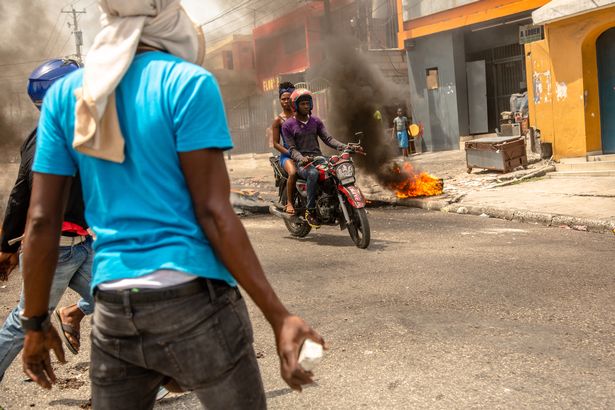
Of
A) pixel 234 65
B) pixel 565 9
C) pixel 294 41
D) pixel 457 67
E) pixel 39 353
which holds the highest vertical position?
pixel 294 41

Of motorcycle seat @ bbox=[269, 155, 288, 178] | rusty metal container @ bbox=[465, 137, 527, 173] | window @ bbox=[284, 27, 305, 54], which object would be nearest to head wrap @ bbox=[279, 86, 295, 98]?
motorcycle seat @ bbox=[269, 155, 288, 178]

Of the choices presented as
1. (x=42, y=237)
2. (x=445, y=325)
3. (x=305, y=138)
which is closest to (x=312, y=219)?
(x=305, y=138)

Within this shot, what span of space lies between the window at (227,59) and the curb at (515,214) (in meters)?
33.2

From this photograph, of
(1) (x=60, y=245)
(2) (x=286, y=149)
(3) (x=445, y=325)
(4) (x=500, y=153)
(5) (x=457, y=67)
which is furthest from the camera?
(5) (x=457, y=67)

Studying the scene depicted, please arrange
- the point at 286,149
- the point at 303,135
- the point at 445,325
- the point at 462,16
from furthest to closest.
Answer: the point at 462,16
the point at 286,149
the point at 303,135
the point at 445,325

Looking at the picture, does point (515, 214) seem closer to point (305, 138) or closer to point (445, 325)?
point (305, 138)

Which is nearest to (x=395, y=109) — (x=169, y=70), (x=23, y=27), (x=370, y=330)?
(x=23, y=27)

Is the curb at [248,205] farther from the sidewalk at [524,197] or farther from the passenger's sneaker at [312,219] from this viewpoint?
the passenger's sneaker at [312,219]

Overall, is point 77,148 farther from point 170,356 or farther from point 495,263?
point 495,263

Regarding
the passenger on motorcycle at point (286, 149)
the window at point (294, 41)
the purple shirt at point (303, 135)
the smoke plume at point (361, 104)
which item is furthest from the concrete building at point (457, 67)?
the purple shirt at point (303, 135)

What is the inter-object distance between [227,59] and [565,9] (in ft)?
107

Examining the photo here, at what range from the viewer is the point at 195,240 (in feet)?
6.04

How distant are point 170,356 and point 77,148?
1.95 feet

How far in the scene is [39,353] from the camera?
2.08 meters
